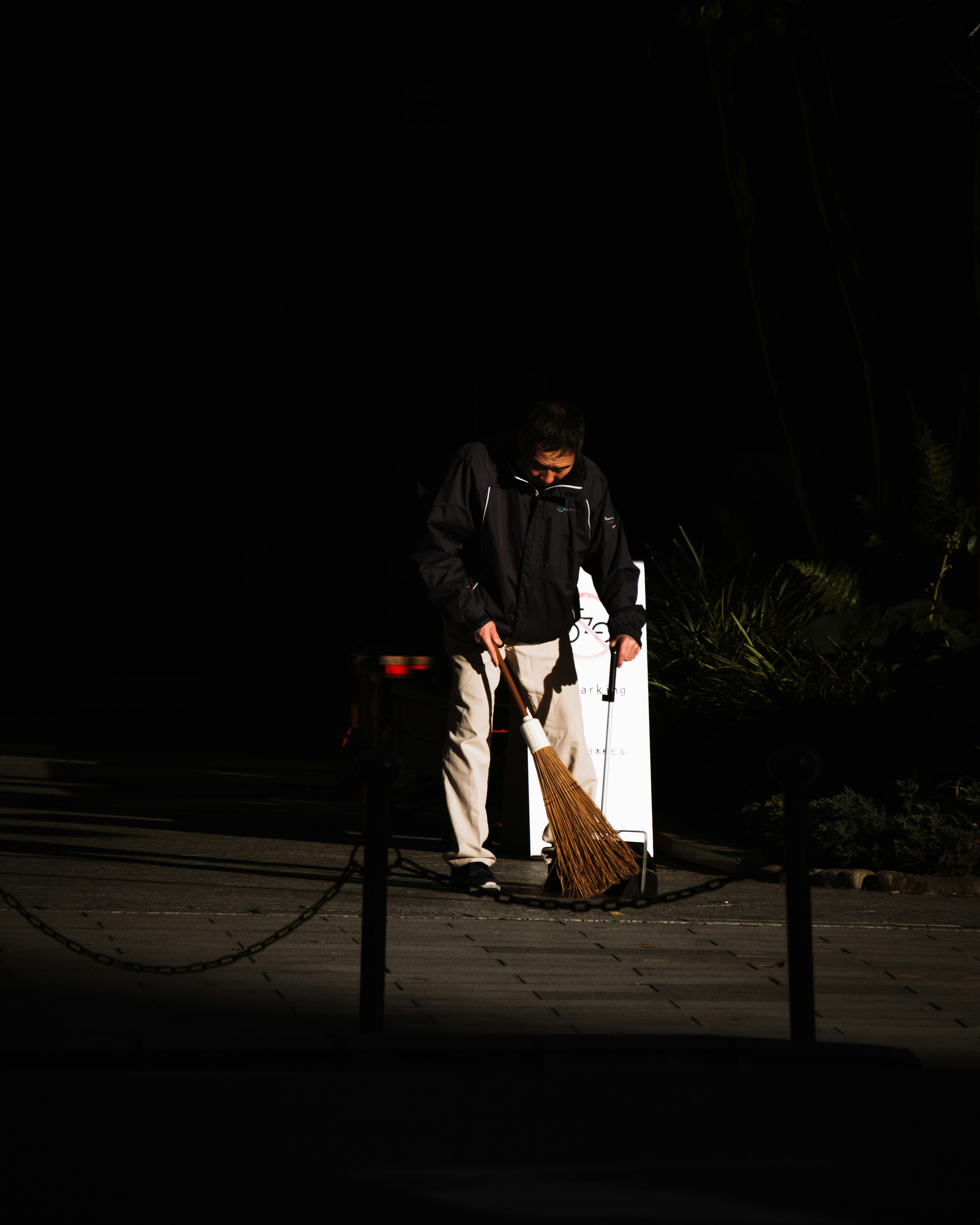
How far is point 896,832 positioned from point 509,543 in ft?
7.43

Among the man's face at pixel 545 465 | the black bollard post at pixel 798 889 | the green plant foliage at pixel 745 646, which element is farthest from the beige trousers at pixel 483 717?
the black bollard post at pixel 798 889

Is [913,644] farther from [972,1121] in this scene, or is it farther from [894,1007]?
[972,1121]

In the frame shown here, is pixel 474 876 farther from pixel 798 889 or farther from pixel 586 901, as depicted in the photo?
pixel 798 889

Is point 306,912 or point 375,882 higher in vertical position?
point 375,882

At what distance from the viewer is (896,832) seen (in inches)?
333

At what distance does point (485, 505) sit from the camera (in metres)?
7.71

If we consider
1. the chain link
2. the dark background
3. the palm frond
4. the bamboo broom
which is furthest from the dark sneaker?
the dark background

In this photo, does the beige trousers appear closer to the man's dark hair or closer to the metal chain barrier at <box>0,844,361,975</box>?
the man's dark hair

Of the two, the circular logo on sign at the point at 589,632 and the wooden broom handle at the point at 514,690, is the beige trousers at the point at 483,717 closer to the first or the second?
the wooden broom handle at the point at 514,690

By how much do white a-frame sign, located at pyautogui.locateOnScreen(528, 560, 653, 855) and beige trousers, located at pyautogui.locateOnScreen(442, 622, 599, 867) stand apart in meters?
0.56

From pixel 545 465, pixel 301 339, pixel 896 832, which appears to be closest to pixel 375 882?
pixel 545 465

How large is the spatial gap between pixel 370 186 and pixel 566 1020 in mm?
17035

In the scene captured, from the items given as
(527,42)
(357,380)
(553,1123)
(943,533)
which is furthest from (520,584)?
(357,380)

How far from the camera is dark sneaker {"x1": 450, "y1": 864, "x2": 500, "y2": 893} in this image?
7.62 m
